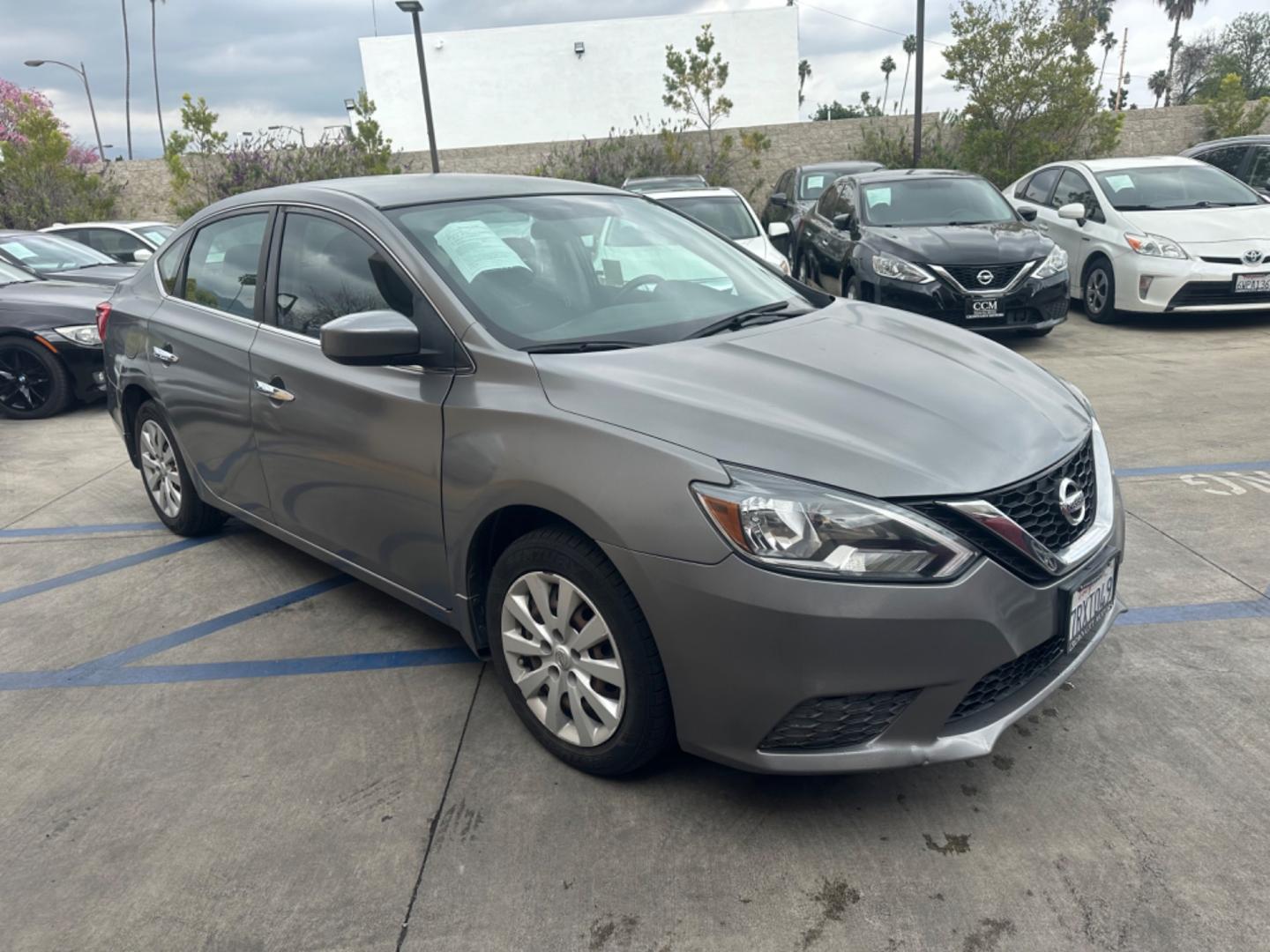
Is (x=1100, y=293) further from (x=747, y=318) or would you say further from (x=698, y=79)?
(x=698, y=79)

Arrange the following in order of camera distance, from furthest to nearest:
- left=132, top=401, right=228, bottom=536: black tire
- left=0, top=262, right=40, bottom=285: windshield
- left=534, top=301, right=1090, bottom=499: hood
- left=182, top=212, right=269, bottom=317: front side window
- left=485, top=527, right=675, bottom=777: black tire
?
1. left=0, top=262, right=40, bottom=285: windshield
2. left=132, top=401, right=228, bottom=536: black tire
3. left=182, top=212, right=269, bottom=317: front side window
4. left=485, top=527, right=675, bottom=777: black tire
5. left=534, top=301, right=1090, bottom=499: hood

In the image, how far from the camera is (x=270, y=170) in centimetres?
2312

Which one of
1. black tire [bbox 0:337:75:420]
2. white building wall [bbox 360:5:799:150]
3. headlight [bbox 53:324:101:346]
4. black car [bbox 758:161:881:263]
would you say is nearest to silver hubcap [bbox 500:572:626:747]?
headlight [bbox 53:324:101:346]

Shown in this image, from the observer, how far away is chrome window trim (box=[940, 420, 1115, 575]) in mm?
2367

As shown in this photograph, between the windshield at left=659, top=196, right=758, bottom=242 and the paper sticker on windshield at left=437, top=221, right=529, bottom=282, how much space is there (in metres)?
7.21

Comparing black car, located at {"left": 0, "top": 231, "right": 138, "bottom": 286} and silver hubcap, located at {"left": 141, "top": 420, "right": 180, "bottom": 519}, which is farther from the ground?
black car, located at {"left": 0, "top": 231, "right": 138, "bottom": 286}

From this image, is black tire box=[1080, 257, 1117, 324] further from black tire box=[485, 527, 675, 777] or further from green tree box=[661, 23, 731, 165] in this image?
green tree box=[661, 23, 731, 165]

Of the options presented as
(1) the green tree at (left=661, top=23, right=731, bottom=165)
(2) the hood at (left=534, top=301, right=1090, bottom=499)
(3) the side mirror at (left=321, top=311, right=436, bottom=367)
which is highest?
(1) the green tree at (left=661, top=23, right=731, bottom=165)

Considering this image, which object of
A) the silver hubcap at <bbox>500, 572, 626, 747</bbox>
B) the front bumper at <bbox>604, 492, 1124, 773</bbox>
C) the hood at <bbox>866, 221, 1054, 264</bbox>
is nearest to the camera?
the front bumper at <bbox>604, 492, 1124, 773</bbox>

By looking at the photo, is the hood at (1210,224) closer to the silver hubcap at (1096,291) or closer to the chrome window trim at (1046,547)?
the silver hubcap at (1096,291)

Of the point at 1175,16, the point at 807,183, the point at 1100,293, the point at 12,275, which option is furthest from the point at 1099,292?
the point at 1175,16

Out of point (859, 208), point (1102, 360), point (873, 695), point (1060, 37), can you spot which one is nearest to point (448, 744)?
point (873, 695)

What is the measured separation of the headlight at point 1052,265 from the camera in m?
8.59

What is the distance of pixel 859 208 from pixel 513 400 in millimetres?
7756
